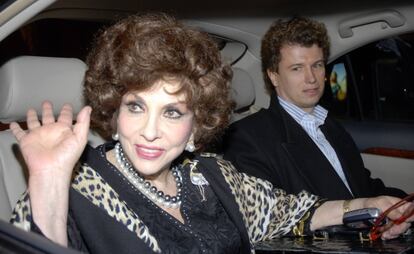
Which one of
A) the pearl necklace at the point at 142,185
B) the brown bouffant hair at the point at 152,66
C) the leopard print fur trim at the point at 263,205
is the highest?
the brown bouffant hair at the point at 152,66

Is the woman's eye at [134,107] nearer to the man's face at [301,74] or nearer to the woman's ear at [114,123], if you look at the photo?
the woman's ear at [114,123]

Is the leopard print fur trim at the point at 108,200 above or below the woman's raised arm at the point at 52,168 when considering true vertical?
below

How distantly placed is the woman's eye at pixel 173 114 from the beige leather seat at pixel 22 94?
494 mm

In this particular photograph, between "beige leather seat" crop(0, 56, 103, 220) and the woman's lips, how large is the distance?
0.49 m

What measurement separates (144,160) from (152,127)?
0.10m

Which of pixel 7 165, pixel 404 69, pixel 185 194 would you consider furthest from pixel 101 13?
pixel 404 69

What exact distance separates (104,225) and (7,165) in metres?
0.58

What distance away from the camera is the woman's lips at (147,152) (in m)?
1.64

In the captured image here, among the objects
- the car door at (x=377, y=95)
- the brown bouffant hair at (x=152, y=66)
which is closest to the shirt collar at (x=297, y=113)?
the car door at (x=377, y=95)

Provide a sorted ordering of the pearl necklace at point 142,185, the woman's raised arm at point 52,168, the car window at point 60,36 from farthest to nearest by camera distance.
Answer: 1. the car window at point 60,36
2. the pearl necklace at point 142,185
3. the woman's raised arm at point 52,168

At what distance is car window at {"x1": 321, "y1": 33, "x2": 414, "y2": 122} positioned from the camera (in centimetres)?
361

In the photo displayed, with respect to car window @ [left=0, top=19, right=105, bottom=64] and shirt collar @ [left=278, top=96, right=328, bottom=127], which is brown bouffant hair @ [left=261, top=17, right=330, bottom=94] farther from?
car window @ [left=0, top=19, right=105, bottom=64]

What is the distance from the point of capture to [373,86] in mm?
3814

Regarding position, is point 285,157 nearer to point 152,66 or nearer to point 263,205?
point 263,205
